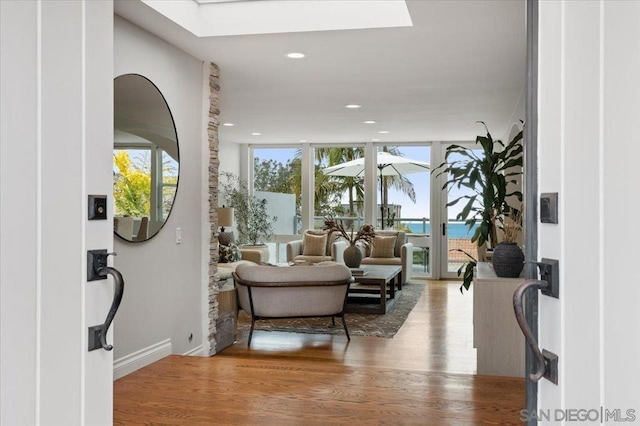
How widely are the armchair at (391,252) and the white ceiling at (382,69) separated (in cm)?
216

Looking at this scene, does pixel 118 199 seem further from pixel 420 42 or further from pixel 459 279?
pixel 459 279

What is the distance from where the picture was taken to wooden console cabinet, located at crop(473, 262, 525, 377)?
4.09 metres

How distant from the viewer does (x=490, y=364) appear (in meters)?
4.14

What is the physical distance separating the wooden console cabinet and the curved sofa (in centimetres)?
182

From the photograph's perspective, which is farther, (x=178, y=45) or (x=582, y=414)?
(x=178, y=45)

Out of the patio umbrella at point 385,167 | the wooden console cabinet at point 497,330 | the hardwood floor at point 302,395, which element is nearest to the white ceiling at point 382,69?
the wooden console cabinet at point 497,330

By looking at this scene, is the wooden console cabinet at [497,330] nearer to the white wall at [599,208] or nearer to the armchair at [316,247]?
the white wall at [599,208]

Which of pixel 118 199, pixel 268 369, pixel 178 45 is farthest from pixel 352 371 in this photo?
pixel 178 45

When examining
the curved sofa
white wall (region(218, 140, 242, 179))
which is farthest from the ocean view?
the curved sofa

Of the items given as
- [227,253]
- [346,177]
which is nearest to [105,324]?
[227,253]

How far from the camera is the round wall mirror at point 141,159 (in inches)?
145

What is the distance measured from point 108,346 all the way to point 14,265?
1.06 ft

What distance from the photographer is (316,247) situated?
1051 centimetres

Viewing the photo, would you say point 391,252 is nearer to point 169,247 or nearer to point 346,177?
point 346,177
